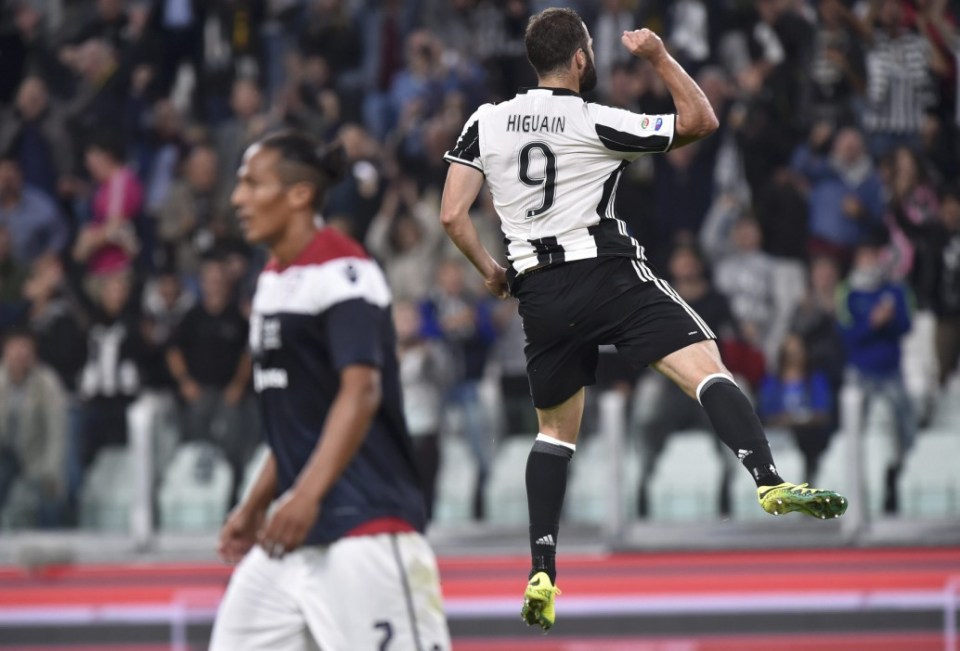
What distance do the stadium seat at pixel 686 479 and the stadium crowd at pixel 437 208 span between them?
12 cm

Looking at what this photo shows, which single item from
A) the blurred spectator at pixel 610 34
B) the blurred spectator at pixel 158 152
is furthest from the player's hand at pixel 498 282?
the blurred spectator at pixel 158 152

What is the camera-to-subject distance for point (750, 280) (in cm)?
1160

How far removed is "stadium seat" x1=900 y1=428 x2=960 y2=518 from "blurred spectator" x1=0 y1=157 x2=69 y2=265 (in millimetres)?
6924

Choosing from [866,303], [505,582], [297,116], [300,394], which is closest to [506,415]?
[505,582]

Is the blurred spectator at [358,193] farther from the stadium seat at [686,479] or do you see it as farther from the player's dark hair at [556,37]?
the player's dark hair at [556,37]

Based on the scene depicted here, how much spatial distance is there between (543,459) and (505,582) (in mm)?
4925

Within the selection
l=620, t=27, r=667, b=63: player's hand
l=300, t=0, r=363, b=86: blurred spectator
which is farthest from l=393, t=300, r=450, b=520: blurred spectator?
l=620, t=27, r=667, b=63: player's hand

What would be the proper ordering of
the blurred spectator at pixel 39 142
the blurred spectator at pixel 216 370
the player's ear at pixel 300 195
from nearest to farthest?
the player's ear at pixel 300 195, the blurred spectator at pixel 216 370, the blurred spectator at pixel 39 142

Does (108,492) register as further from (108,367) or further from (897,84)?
(897,84)

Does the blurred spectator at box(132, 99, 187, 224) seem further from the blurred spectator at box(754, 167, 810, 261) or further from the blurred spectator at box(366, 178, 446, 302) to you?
the blurred spectator at box(754, 167, 810, 261)

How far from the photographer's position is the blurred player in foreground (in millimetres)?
5523

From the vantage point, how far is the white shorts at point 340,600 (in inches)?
219

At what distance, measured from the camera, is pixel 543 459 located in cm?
639

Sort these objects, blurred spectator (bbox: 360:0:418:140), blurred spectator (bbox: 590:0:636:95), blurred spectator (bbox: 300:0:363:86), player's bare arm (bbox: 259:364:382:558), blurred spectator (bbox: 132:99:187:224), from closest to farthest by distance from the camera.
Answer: player's bare arm (bbox: 259:364:382:558), blurred spectator (bbox: 590:0:636:95), blurred spectator (bbox: 132:99:187:224), blurred spectator (bbox: 360:0:418:140), blurred spectator (bbox: 300:0:363:86)
